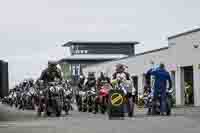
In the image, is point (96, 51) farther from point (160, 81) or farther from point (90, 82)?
point (160, 81)

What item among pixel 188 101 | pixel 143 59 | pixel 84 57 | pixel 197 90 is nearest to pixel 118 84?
pixel 197 90

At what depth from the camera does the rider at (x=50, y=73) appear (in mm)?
21914

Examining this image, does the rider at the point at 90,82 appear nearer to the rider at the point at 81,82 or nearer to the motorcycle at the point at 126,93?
the rider at the point at 81,82

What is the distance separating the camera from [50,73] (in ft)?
71.9

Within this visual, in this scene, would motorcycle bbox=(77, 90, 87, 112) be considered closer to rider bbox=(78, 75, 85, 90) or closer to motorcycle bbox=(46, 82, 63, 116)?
rider bbox=(78, 75, 85, 90)

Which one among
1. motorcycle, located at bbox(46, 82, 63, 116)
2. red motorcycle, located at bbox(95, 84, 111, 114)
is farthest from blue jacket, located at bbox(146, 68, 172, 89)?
motorcycle, located at bbox(46, 82, 63, 116)

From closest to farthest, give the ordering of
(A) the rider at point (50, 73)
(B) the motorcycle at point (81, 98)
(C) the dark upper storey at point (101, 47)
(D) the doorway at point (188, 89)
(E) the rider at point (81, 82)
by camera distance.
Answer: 1. (A) the rider at point (50, 73)
2. (B) the motorcycle at point (81, 98)
3. (E) the rider at point (81, 82)
4. (D) the doorway at point (188, 89)
5. (C) the dark upper storey at point (101, 47)

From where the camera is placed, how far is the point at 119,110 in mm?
18391

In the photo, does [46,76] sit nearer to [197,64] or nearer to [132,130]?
[132,130]

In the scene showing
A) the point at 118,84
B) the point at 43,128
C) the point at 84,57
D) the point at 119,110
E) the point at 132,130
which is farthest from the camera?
the point at 84,57

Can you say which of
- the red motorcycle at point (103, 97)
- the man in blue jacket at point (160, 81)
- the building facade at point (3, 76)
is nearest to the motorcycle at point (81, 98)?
the red motorcycle at point (103, 97)

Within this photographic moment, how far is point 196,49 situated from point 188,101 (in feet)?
12.4

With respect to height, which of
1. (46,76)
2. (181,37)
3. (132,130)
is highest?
(181,37)

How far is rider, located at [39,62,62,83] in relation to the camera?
71.9ft
